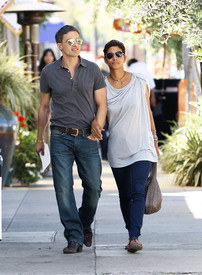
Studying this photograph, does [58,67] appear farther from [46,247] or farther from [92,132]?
[46,247]

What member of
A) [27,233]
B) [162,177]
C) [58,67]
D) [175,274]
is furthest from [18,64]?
[175,274]

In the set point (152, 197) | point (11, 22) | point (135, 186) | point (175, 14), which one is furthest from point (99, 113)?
point (11, 22)

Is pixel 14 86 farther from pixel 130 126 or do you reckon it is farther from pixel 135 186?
pixel 135 186

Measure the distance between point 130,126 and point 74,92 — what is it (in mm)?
571

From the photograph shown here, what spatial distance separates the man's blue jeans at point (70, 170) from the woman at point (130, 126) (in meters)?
0.22

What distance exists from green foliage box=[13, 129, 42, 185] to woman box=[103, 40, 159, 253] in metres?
4.98

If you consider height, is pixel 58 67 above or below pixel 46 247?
above

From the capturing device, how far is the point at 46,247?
23.3 ft

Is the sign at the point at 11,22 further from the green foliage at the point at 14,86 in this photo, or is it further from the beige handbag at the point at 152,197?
the beige handbag at the point at 152,197

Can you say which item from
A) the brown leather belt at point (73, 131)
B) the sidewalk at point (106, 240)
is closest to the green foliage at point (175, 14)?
the brown leather belt at point (73, 131)

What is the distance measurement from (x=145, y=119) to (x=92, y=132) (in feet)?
1.64

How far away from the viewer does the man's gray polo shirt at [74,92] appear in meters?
6.66

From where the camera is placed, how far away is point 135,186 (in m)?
6.71

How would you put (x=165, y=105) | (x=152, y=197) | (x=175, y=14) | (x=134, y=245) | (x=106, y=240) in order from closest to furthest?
(x=134, y=245) → (x=152, y=197) → (x=106, y=240) → (x=175, y=14) → (x=165, y=105)
